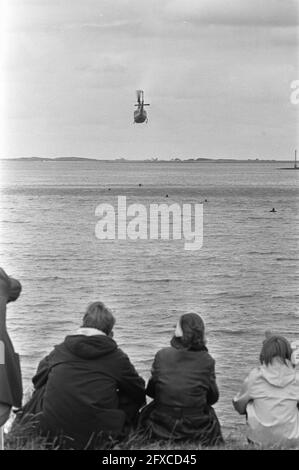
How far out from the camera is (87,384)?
531cm

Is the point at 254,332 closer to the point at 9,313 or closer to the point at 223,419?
the point at 9,313

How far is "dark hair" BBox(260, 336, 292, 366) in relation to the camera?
17.6 ft

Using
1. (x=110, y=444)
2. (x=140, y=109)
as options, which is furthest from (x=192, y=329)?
(x=140, y=109)

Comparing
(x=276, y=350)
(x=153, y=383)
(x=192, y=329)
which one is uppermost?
(x=192, y=329)

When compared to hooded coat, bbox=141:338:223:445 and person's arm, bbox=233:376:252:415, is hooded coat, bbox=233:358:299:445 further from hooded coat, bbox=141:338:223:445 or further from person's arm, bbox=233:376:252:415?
hooded coat, bbox=141:338:223:445

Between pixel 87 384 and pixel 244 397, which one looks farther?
pixel 244 397

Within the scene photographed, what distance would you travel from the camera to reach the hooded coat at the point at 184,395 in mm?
5523

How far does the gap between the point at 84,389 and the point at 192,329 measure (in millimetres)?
684

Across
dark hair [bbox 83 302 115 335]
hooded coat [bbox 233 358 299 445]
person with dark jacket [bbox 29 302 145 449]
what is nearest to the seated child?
hooded coat [bbox 233 358 299 445]

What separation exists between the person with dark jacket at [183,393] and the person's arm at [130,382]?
0.54ft

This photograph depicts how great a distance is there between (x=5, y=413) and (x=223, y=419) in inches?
303

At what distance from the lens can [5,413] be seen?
5047 mm

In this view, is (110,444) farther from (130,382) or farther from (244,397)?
(244,397)
